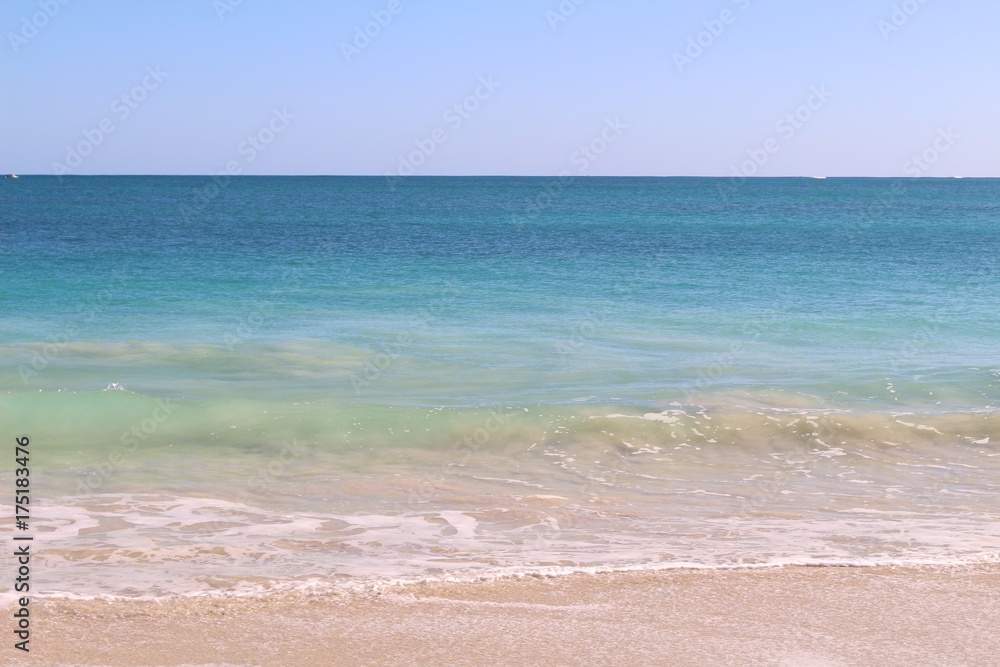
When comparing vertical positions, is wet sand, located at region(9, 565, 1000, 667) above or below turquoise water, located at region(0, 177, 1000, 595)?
below

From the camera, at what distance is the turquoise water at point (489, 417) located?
284 inches

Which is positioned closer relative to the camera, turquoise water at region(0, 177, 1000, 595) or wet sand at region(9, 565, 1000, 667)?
wet sand at region(9, 565, 1000, 667)

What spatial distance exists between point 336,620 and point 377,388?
7.76m

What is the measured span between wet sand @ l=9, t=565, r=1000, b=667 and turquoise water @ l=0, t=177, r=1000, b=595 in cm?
49

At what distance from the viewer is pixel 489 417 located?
11.5 metres

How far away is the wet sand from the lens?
199 inches

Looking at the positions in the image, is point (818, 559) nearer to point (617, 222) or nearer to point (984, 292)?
point (984, 292)

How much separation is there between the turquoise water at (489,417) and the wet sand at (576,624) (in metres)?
0.49
